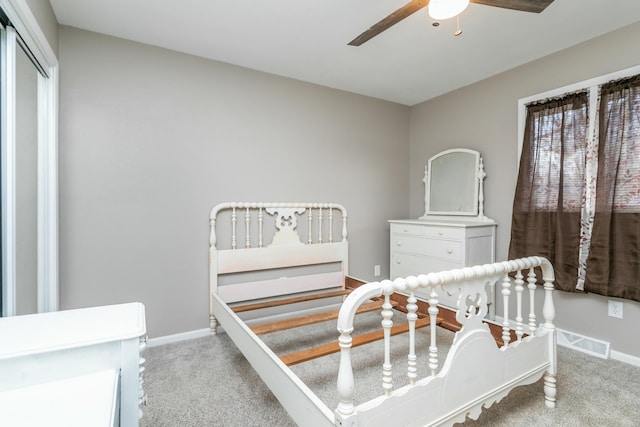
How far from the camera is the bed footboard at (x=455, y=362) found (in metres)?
1.11

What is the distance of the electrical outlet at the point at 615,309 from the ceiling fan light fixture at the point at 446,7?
235 cm

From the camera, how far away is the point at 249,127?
9.40ft

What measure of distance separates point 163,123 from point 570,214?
11.0 feet

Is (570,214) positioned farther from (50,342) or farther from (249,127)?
(50,342)

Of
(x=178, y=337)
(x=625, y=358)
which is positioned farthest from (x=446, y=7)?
(x=178, y=337)

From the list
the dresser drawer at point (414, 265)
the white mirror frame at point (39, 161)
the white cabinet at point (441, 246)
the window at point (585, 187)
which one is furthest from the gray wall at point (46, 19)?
the window at point (585, 187)

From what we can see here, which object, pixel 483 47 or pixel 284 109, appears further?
pixel 284 109

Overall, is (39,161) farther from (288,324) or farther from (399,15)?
(399,15)

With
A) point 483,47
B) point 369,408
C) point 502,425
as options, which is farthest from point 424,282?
point 483,47

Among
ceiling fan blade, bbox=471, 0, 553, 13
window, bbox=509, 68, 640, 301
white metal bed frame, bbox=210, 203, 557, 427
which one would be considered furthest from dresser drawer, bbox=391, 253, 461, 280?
ceiling fan blade, bbox=471, 0, 553, 13

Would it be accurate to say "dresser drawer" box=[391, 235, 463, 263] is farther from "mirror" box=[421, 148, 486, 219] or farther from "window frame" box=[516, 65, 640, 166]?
"window frame" box=[516, 65, 640, 166]

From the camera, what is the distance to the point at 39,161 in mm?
1993

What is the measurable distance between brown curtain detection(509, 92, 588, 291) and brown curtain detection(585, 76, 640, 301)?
13 centimetres

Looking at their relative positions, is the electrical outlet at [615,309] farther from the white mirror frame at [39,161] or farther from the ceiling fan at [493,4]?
the white mirror frame at [39,161]
